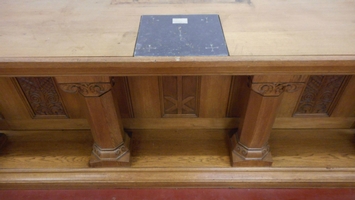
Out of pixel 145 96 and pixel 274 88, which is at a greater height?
pixel 274 88

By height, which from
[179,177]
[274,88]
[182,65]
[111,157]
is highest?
[182,65]

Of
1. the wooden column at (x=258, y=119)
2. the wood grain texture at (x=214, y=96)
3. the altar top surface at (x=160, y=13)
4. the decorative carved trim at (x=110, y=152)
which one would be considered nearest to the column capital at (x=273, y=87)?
the wooden column at (x=258, y=119)

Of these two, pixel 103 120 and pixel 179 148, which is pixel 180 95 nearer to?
pixel 179 148

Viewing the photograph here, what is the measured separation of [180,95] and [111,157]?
49cm

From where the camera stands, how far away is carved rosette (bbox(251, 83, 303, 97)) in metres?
1.00

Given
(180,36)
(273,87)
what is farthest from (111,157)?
(273,87)

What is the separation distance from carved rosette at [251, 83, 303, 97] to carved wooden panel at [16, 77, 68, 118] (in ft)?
3.27

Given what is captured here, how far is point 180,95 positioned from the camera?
1395mm

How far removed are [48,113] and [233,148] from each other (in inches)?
42.5

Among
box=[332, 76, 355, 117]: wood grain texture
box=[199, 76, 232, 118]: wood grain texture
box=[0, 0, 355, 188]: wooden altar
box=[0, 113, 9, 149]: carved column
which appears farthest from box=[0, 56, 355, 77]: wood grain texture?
box=[0, 113, 9, 149]: carved column

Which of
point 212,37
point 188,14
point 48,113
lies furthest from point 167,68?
point 48,113

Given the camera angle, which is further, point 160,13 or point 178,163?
point 178,163

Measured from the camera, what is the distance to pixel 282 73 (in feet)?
3.04

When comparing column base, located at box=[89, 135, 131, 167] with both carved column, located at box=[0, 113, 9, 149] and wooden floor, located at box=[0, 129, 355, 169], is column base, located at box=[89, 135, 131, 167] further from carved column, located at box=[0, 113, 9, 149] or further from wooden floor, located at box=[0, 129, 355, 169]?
carved column, located at box=[0, 113, 9, 149]
